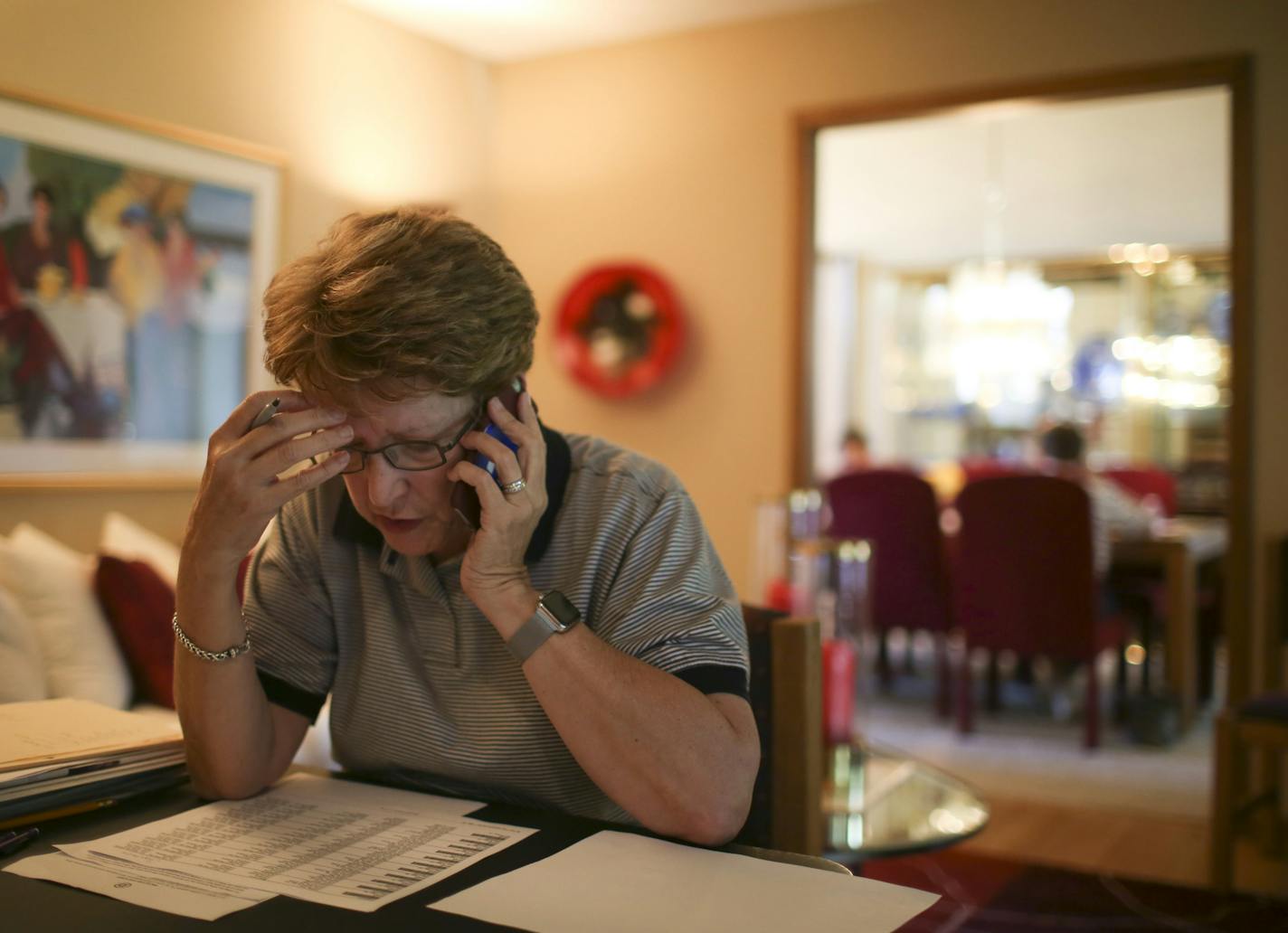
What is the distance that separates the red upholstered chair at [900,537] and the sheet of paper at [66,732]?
10.9 ft

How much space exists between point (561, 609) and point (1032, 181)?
5951 mm

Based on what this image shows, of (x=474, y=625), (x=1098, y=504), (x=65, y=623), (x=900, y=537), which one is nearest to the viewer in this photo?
(x=474, y=625)

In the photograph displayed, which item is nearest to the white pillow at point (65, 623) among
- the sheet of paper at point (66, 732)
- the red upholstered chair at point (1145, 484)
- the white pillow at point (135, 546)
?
the white pillow at point (135, 546)

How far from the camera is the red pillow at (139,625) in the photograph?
7.66ft

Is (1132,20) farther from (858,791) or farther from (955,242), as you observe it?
(955,242)

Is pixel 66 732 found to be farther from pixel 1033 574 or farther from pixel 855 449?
pixel 855 449

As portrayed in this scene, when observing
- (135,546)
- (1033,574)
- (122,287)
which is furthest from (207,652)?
(1033,574)

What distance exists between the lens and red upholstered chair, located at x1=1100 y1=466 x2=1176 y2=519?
6.39 metres

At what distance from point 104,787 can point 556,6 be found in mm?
3053

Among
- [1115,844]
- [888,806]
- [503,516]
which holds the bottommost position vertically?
[1115,844]

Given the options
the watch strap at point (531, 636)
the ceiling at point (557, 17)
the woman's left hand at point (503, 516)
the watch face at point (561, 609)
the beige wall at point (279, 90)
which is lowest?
the watch strap at point (531, 636)

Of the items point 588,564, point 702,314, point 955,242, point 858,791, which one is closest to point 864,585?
point 858,791

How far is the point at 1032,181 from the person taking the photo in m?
6.35

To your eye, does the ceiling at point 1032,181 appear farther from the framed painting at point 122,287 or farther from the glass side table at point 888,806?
the glass side table at point 888,806
